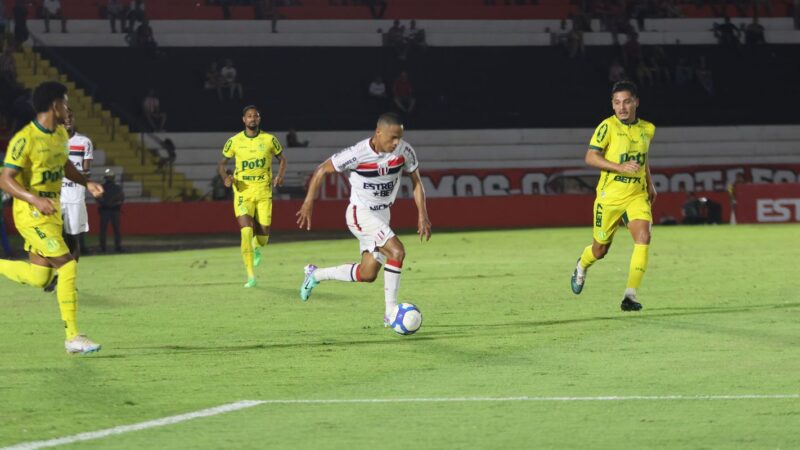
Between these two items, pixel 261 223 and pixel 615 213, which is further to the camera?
pixel 261 223

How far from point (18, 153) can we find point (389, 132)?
338 centimetres

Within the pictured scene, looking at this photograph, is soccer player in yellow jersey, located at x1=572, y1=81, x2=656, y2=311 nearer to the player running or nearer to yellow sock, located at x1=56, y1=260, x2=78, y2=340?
yellow sock, located at x1=56, y1=260, x2=78, y2=340

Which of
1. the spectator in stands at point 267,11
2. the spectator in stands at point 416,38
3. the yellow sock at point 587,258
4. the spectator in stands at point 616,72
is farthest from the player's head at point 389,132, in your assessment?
the spectator in stands at point 267,11

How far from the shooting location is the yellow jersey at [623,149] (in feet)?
48.0

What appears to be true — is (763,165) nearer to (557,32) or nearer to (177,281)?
(557,32)

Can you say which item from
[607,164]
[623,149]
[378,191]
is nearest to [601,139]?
[623,149]

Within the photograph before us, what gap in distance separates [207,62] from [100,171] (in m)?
6.50

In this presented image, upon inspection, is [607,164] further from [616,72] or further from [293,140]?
[616,72]

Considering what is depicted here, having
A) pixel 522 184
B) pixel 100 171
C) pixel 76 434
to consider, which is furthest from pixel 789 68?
pixel 76 434

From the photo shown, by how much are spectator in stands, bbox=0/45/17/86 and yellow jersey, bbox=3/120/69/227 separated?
3092 cm

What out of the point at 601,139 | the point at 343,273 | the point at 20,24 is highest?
the point at 20,24

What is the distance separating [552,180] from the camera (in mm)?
42656

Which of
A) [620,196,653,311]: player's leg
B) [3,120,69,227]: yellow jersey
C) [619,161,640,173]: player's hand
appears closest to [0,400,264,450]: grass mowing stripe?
[3,120,69,227]: yellow jersey

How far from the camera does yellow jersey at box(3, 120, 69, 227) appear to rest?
11016 mm
